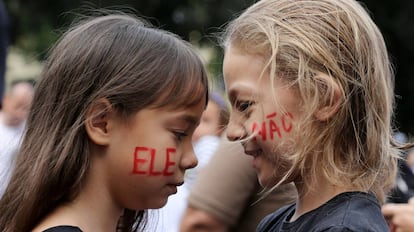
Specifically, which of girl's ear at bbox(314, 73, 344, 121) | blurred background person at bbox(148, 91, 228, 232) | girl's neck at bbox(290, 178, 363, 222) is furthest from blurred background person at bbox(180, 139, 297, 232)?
girl's ear at bbox(314, 73, 344, 121)

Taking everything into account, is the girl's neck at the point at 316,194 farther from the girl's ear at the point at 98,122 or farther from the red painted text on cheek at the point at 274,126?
the girl's ear at the point at 98,122

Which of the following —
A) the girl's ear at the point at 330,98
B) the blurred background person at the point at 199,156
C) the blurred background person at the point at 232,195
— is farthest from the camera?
the blurred background person at the point at 199,156

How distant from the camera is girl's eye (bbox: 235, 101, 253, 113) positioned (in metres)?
2.40

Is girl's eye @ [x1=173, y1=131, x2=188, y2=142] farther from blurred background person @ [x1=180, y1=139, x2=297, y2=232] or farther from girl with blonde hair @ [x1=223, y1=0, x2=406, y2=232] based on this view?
blurred background person @ [x1=180, y1=139, x2=297, y2=232]

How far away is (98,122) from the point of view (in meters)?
2.37

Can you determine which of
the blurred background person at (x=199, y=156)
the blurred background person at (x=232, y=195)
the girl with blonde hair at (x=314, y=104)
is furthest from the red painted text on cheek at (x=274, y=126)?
the blurred background person at (x=199, y=156)

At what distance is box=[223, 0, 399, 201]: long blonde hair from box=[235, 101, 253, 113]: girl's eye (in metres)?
0.11

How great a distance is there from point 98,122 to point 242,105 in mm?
396

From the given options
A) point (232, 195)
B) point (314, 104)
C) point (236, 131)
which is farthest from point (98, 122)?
point (232, 195)

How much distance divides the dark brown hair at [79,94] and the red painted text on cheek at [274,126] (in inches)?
8.2

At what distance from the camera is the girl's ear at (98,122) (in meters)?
2.36

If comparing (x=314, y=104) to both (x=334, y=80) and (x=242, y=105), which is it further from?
(x=242, y=105)

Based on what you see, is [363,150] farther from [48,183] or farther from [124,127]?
[48,183]

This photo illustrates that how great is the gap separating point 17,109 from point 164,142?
5812 millimetres
